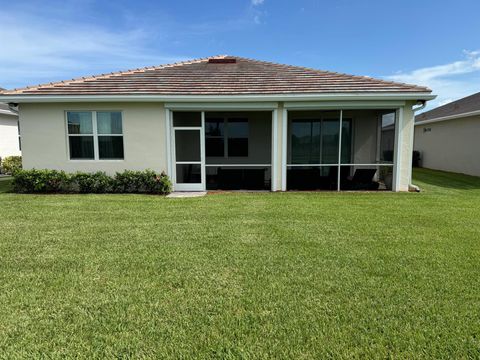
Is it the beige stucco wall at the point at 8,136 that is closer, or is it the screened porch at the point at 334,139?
the screened porch at the point at 334,139

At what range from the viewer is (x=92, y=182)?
10398 mm

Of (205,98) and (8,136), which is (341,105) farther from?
(8,136)

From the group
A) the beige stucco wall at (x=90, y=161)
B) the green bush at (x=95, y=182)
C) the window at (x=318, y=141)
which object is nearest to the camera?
the green bush at (x=95, y=182)

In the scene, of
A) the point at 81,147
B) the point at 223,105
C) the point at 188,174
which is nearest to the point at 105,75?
the point at 81,147

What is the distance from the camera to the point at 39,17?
12.5 m

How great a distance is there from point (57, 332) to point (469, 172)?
19.2m

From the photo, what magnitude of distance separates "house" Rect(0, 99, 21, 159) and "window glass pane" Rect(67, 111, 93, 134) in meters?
10.5

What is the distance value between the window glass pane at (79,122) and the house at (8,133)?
10.5 m

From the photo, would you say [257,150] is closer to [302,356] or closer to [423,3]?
[423,3]

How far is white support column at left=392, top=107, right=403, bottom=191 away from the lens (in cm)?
1050

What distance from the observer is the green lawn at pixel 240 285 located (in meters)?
2.69

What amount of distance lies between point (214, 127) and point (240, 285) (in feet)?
36.4

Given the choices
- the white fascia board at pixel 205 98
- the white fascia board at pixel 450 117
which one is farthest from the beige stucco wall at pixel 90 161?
the white fascia board at pixel 450 117

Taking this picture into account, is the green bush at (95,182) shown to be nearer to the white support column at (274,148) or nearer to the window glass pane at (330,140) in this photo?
the white support column at (274,148)
